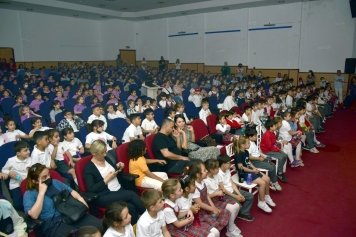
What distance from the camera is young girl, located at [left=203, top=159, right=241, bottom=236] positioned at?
117 inches

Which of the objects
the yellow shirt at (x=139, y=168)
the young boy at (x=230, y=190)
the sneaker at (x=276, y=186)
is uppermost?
the yellow shirt at (x=139, y=168)

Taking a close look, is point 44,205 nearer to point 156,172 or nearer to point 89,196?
point 89,196

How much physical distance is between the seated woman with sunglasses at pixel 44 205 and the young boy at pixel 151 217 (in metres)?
0.41

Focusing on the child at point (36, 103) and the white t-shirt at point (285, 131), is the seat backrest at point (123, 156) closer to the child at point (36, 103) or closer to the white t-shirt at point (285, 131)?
the white t-shirt at point (285, 131)

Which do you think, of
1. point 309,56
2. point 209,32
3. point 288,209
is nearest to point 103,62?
point 209,32

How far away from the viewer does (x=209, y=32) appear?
15.3m

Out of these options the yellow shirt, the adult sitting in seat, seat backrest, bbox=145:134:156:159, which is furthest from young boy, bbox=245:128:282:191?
the yellow shirt

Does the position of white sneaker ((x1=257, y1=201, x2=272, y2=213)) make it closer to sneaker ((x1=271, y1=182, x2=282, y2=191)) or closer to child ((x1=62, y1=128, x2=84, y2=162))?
sneaker ((x1=271, y1=182, x2=282, y2=191))

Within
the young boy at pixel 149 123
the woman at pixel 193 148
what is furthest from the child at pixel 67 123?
the woman at pixel 193 148

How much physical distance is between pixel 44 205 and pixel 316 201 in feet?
11.0

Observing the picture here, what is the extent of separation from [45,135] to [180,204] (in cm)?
197

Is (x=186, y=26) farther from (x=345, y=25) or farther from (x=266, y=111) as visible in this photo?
(x=266, y=111)

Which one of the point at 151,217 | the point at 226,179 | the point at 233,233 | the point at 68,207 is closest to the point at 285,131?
the point at 226,179

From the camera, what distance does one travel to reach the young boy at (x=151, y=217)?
2221 millimetres
